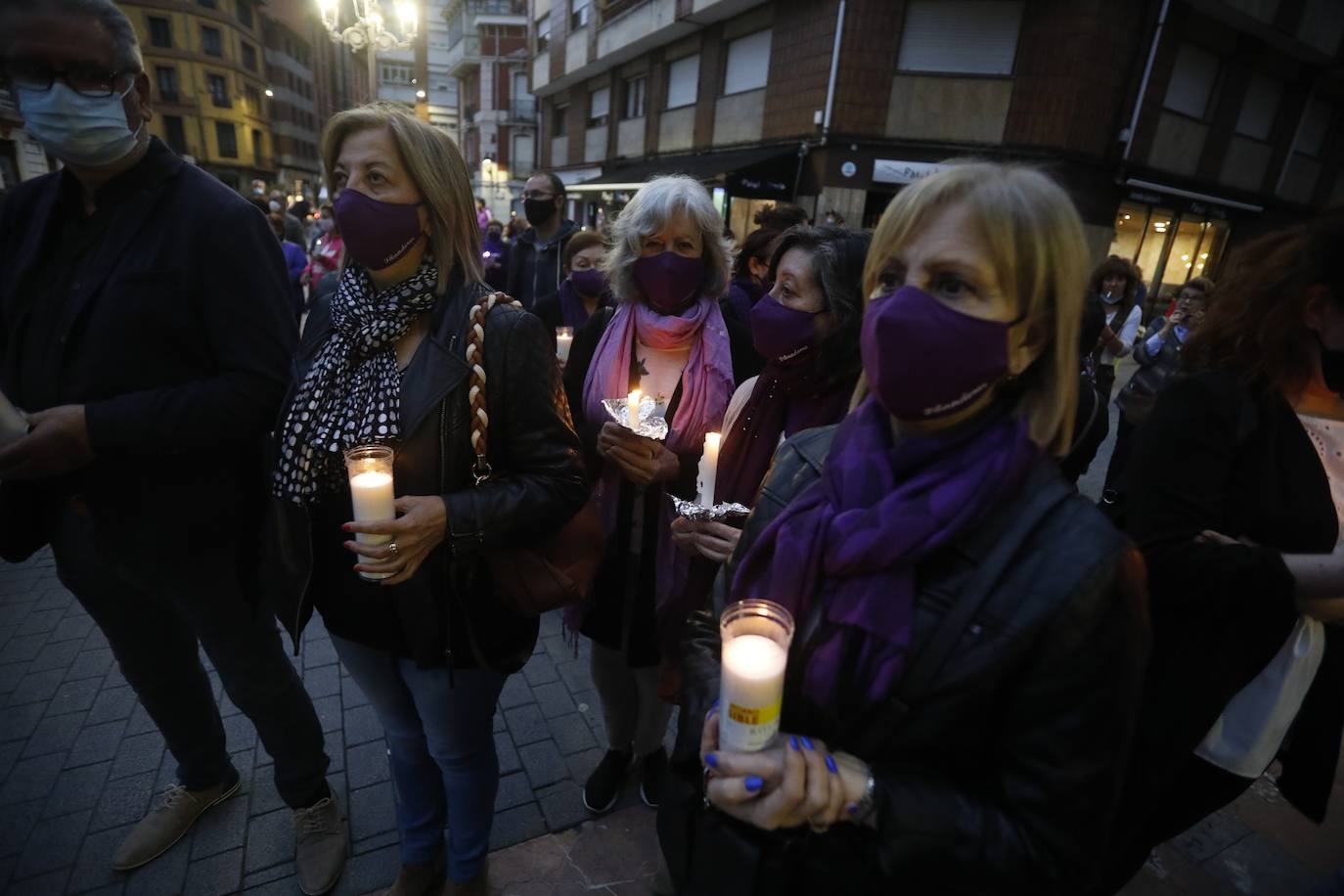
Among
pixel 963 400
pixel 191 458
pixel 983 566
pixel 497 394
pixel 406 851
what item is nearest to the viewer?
pixel 983 566

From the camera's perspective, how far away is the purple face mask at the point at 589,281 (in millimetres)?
4496

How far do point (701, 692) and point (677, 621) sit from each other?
1113 mm

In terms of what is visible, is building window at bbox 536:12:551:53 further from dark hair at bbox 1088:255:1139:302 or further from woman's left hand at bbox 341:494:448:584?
woman's left hand at bbox 341:494:448:584

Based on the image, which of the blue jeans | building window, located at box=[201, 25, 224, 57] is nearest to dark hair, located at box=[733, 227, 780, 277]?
the blue jeans

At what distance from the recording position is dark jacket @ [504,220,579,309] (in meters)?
6.14

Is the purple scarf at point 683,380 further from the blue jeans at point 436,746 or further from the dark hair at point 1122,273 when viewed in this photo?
the dark hair at point 1122,273

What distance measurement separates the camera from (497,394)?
5.80 ft

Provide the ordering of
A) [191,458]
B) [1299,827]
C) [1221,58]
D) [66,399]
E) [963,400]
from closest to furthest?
[963,400] → [66,399] → [191,458] → [1299,827] → [1221,58]

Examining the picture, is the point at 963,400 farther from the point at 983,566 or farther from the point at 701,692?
the point at 701,692

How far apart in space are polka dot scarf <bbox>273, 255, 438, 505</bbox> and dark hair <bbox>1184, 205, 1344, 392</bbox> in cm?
239

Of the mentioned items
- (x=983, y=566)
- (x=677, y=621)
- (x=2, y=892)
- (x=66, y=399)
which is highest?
(x=983, y=566)

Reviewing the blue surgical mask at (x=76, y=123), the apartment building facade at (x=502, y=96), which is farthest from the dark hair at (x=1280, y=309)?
the apartment building facade at (x=502, y=96)

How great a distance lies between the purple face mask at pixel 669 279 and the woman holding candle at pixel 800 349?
45 cm

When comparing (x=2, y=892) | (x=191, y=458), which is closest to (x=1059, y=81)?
(x=191, y=458)
